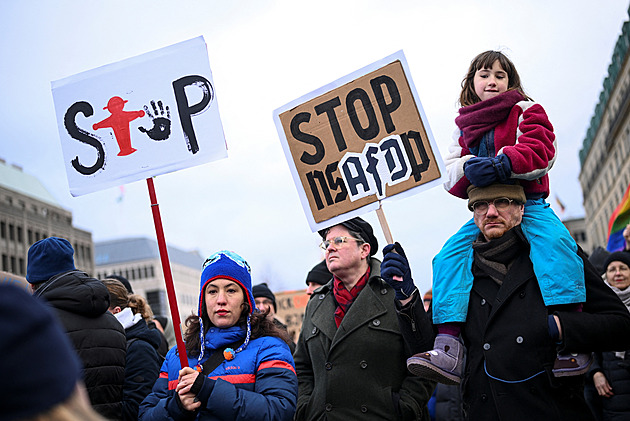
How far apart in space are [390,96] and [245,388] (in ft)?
6.60

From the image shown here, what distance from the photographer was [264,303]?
7.61 meters

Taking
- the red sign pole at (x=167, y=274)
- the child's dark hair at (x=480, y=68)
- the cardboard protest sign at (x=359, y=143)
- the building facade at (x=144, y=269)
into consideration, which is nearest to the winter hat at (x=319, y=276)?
the cardboard protest sign at (x=359, y=143)

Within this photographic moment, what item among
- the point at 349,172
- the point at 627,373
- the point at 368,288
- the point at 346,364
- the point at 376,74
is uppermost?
the point at 376,74

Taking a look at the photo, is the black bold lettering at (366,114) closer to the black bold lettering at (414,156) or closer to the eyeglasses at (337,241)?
the black bold lettering at (414,156)

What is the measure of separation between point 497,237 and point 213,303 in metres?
1.69

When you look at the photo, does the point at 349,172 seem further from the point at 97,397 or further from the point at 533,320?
the point at 97,397

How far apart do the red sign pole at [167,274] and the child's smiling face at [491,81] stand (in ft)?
6.47

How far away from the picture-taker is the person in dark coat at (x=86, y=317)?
4.39m

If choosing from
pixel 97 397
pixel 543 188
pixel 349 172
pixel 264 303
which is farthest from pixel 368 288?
pixel 264 303

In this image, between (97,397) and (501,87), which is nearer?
(501,87)

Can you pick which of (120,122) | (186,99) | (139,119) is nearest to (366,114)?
(186,99)

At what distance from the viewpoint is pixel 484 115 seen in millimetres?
3762

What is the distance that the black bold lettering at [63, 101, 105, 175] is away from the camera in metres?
4.35

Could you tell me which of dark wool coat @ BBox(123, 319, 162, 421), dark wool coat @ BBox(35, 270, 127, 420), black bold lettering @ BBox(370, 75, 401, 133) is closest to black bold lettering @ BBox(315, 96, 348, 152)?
black bold lettering @ BBox(370, 75, 401, 133)
